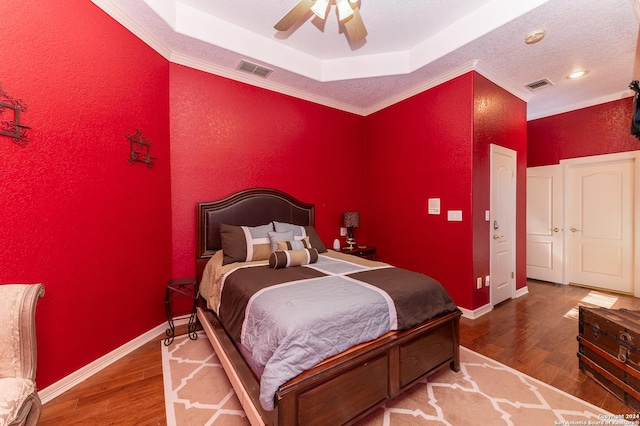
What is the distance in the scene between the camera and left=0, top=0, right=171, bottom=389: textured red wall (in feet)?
5.65

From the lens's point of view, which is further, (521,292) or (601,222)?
(601,222)

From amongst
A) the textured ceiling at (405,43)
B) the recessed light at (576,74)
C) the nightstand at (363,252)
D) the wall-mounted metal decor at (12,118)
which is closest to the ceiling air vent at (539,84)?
the textured ceiling at (405,43)

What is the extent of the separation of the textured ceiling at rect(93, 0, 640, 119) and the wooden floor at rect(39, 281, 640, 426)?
9.78ft

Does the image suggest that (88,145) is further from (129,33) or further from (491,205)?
(491,205)

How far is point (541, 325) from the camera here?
9.73ft

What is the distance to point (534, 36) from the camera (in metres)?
2.62

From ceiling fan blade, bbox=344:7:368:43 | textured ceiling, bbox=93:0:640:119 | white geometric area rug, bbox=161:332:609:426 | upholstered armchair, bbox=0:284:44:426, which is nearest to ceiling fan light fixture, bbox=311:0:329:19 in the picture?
ceiling fan blade, bbox=344:7:368:43

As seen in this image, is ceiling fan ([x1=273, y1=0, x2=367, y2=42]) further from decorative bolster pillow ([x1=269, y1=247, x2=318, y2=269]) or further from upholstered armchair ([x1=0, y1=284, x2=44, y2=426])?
upholstered armchair ([x1=0, y1=284, x2=44, y2=426])

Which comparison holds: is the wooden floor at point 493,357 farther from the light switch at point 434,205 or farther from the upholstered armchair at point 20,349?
the light switch at point 434,205

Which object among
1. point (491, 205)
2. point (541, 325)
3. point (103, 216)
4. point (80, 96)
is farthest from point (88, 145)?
point (541, 325)

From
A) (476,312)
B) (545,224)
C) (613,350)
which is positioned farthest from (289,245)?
(545,224)

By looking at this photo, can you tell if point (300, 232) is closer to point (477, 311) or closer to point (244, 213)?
point (244, 213)

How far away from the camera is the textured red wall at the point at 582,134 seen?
3943 mm

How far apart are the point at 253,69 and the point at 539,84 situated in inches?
151
